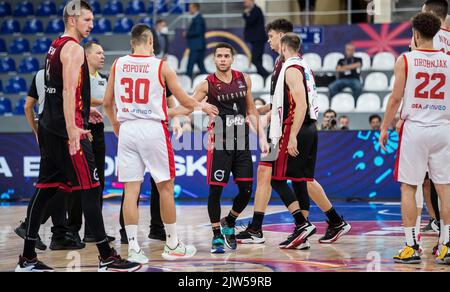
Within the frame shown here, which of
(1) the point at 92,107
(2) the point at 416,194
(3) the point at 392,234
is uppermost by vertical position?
(1) the point at 92,107

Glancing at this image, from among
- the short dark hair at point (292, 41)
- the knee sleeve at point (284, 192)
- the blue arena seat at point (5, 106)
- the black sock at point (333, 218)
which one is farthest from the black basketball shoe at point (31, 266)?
the blue arena seat at point (5, 106)

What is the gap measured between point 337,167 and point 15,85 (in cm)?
1031

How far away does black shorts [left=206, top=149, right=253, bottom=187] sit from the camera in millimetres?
8148

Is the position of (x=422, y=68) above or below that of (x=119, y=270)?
above

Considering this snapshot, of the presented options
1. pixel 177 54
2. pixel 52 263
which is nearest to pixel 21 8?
pixel 177 54

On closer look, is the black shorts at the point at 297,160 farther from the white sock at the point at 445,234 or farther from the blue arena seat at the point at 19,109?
the blue arena seat at the point at 19,109

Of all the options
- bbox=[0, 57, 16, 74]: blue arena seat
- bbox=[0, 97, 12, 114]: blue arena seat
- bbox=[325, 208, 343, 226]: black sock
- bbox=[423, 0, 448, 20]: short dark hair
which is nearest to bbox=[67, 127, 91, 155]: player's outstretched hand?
bbox=[325, 208, 343, 226]: black sock

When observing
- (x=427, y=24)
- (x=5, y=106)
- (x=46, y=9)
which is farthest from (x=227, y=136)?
(x=46, y=9)

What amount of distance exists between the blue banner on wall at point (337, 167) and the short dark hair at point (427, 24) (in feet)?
21.8

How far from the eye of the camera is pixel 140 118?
7184 millimetres

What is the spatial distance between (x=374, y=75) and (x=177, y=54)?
A: 525cm

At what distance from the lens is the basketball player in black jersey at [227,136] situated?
321 inches

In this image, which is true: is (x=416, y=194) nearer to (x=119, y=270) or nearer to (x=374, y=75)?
(x=119, y=270)

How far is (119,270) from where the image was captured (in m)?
6.62
